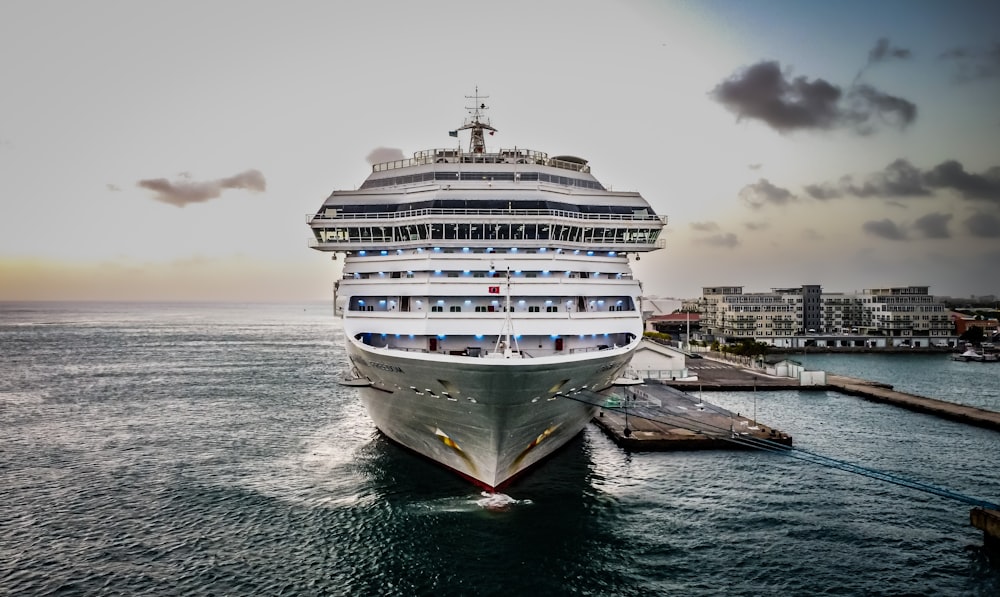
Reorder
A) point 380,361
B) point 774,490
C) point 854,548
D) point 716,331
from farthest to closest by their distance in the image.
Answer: point 716,331 → point 774,490 → point 380,361 → point 854,548

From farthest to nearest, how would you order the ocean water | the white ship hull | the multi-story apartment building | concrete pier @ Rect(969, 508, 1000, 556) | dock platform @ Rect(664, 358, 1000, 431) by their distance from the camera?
the multi-story apartment building < dock platform @ Rect(664, 358, 1000, 431) < the white ship hull < concrete pier @ Rect(969, 508, 1000, 556) < the ocean water

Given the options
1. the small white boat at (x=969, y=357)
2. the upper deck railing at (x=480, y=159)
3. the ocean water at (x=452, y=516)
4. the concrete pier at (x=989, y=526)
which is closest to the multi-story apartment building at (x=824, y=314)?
the small white boat at (x=969, y=357)

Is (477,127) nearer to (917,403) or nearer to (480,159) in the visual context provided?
(480,159)

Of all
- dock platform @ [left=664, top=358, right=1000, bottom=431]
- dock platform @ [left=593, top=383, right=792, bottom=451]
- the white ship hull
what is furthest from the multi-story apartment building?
the white ship hull

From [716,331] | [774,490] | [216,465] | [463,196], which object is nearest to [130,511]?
[216,465]

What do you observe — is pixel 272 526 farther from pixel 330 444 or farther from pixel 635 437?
pixel 635 437

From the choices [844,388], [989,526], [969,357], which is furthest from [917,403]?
[969,357]

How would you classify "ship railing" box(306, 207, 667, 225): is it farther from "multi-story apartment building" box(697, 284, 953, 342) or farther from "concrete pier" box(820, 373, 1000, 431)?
"multi-story apartment building" box(697, 284, 953, 342)
